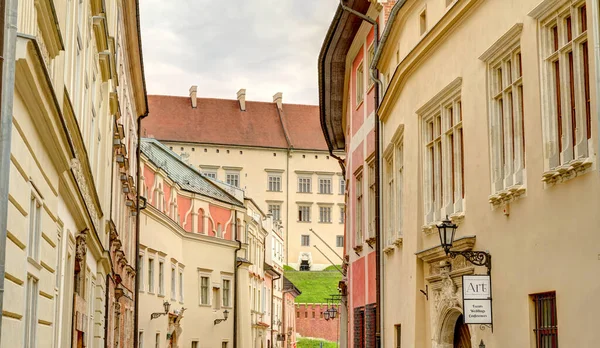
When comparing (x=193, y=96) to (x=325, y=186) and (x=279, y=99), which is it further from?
(x=325, y=186)

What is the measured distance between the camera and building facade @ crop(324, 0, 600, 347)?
30.7 feet

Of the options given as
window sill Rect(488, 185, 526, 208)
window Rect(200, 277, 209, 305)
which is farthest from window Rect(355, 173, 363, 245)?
window Rect(200, 277, 209, 305)

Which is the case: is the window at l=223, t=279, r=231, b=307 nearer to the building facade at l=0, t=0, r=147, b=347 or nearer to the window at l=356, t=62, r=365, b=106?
the building facade at l=0, t=0, r=147, b=347

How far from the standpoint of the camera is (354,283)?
23281 mm

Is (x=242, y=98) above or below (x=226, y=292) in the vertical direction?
above

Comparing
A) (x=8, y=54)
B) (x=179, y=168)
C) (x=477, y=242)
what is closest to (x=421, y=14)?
(x=477, y=242)

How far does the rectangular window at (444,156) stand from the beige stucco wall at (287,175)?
78.3 m

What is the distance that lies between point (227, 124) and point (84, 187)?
83541 millimetres

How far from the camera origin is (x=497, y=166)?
11766 millimetres

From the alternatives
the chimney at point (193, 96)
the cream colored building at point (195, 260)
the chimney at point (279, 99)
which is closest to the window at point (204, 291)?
the cream colored building at point (195, 260)

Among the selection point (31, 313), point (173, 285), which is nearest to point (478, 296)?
point (31, 313)

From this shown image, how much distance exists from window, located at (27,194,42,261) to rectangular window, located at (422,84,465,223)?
597cm

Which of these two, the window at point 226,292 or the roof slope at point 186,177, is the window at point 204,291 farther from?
the roof slope at point 186,177

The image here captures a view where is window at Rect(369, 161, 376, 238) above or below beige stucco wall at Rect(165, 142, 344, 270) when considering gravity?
below
